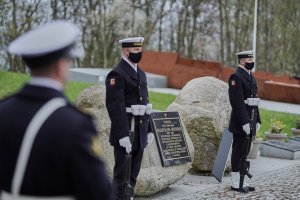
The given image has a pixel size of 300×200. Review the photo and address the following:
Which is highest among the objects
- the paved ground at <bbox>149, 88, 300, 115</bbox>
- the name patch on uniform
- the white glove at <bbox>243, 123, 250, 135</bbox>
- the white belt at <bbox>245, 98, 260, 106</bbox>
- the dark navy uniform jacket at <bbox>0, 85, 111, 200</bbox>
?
the dark navy uniform jacket at <bbox>0, 85, 111, 200</bbox>

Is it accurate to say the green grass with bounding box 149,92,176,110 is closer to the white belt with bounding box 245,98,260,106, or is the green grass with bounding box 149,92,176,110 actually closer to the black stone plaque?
the black stone plaque

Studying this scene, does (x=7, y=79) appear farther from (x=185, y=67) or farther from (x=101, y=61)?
(x=101, y=61)

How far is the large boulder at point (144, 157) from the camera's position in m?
7.23

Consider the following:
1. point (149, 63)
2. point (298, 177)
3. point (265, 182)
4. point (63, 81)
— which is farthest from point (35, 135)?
point (149, 63)

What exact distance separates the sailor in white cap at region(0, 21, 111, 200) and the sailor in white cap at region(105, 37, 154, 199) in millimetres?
3348

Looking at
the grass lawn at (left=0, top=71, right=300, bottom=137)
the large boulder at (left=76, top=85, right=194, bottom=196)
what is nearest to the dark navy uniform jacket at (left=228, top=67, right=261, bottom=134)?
the large boulder at (left=76, top=85, right=194, bottom=196)

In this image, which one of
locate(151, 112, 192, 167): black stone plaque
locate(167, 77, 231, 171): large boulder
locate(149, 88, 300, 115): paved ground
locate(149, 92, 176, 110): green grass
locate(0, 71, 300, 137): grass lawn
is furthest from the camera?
locate(149, 88, 300, 115): paved ground

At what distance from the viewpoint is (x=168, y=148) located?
26.5 feet

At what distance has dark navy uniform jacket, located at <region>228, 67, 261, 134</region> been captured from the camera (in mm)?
7777

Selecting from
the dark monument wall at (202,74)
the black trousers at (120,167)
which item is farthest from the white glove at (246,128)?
the dark monument wall at (202,74)

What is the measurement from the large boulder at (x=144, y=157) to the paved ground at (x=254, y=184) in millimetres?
193

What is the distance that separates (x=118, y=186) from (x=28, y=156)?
12.6 feet

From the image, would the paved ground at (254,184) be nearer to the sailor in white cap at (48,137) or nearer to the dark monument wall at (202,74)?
the sailor in white cap at (48,137)

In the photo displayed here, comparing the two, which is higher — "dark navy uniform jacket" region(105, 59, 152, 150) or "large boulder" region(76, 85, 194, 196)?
"dark navy uniform jacket" region(105, 59, 152, 150)
